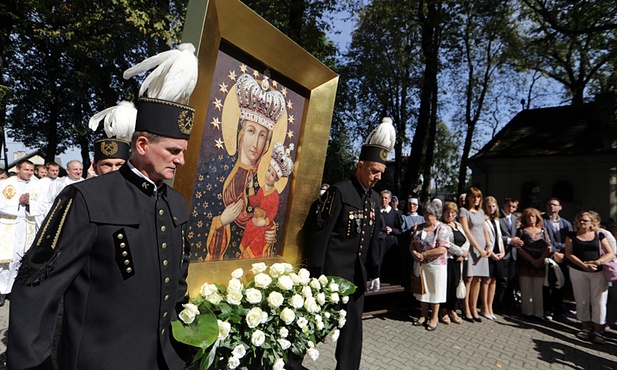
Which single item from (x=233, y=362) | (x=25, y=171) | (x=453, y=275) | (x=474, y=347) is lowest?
(x=474, y=347)

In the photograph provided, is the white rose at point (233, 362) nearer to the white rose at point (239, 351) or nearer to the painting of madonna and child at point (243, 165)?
the white rose at point (239, 351)

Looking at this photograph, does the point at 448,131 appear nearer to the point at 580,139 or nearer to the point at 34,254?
the point at 580,139

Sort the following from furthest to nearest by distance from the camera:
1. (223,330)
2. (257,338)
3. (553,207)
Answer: (553,207) < (257,338) < (223,330)

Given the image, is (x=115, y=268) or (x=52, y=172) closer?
(x=115, y=268)

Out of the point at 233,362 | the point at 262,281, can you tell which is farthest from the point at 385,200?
the point at 233,362

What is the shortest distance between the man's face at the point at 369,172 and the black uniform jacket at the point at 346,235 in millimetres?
80

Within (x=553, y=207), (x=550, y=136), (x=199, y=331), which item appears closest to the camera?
(x=199, y=331)

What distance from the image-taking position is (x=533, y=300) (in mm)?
7316

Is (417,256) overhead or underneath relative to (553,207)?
underneath

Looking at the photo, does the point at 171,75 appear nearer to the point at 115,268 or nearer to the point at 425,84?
the point at 115,268

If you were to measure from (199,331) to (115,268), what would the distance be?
58cm

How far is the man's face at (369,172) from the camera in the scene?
345 cm

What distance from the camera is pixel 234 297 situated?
93.3 inches

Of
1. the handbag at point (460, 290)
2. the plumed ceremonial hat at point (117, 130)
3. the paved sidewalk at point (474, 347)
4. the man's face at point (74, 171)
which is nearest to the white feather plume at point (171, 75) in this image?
the plumed ceremonial hat at point (117, 130)
